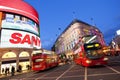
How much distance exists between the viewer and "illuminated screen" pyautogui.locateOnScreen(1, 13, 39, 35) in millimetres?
47281

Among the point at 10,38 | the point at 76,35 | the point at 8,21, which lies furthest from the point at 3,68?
the point at 76,35

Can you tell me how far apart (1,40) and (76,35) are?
50644mm

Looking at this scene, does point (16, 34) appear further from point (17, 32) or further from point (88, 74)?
point (88, 74)

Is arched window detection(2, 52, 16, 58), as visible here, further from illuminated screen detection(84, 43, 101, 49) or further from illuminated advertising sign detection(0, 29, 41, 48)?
illuminated screen detection(84, 43, 101, 49)

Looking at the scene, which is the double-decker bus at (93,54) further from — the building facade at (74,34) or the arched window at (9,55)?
the building facade at (74,34)

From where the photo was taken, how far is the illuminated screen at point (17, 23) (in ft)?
155

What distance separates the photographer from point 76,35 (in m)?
91.5

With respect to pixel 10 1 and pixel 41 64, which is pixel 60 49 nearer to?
pixel 10 1

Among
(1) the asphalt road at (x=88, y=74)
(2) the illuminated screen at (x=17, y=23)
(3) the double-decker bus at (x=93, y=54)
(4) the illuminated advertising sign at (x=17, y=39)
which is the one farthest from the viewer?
(2) the illuminated screen at (x=17, y=23)

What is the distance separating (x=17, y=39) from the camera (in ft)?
163

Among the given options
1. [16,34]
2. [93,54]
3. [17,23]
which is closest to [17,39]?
[16,34]

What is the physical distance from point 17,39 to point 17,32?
1.79 meters

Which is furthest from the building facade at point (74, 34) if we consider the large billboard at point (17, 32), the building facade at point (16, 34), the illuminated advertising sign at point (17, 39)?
the building facade at point (16, 34)

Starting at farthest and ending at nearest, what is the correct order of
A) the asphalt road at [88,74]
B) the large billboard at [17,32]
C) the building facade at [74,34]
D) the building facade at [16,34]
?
1. the building facade at [74,34]
2. the large billboard at [17,32]
3. the building facade at [16,34]
4. the asphalt road at [88,74]
